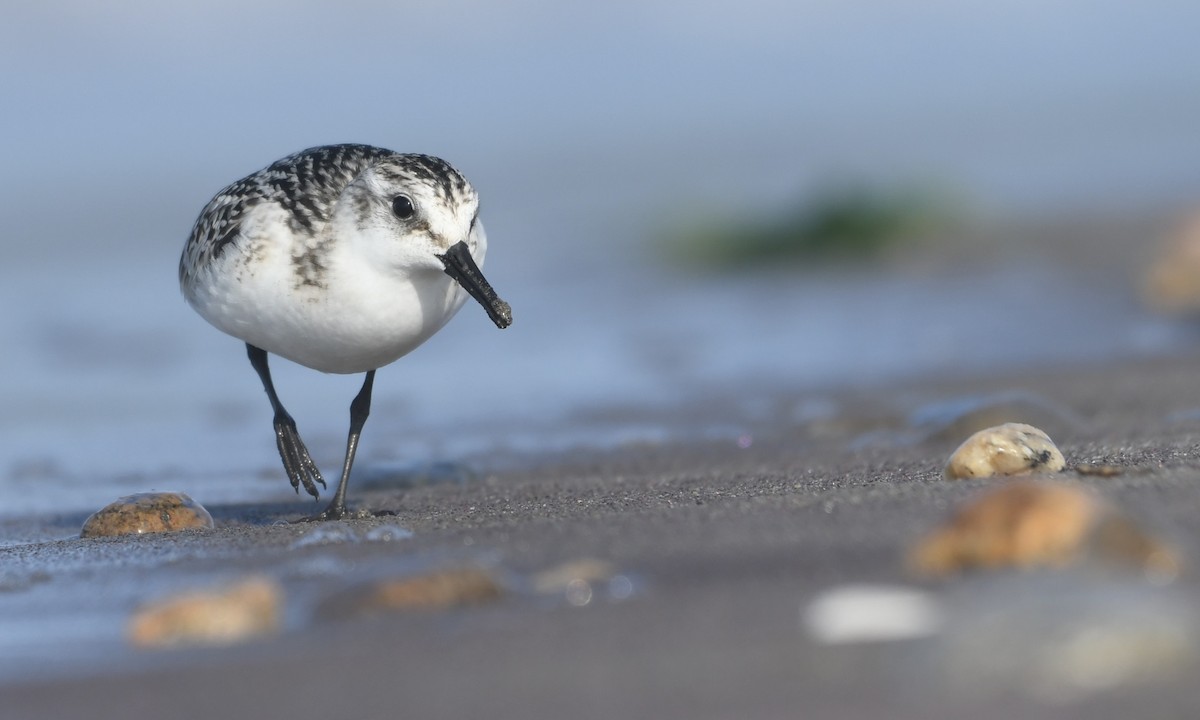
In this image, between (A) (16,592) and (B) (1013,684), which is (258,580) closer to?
(A) (16,592)

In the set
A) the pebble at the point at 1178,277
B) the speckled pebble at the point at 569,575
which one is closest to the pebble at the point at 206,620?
the speckled pebble at the point at 569,575

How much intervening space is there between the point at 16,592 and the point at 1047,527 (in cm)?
250

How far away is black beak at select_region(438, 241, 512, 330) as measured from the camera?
4684 millimetres

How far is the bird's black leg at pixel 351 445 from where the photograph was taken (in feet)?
17.2

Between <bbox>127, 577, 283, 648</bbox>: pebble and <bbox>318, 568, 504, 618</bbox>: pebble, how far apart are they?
123 millimetres

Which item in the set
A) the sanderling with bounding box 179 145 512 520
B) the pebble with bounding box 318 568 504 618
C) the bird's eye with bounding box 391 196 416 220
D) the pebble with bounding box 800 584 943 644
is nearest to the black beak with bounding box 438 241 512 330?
the sanderling with bounding box 179 145 512 520

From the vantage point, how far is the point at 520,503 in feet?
16.5

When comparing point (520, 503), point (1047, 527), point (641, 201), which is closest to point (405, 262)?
point (520, 503)

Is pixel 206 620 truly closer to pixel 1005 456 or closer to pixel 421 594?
pixel 421 594

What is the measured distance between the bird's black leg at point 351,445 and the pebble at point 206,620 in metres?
1.90

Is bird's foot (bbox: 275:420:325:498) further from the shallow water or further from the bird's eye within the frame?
the bird's eye

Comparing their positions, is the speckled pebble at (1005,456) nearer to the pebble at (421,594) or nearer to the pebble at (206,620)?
the pebble at (421,594)

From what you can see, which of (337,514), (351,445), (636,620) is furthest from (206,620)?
(351,445)

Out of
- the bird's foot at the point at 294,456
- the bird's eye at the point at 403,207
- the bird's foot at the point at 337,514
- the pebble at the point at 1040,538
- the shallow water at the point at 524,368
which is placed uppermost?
the bird's eye at the point at 403,207
